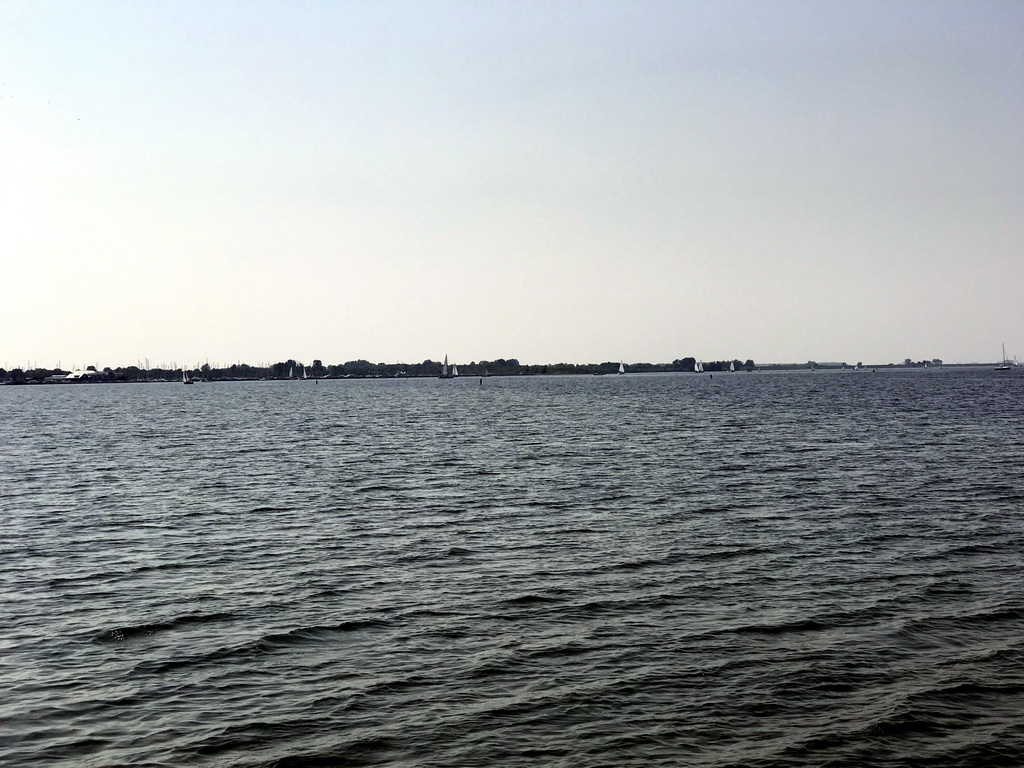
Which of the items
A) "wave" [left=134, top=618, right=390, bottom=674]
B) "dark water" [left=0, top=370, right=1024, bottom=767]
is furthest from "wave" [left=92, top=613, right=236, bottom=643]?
"wave" [left=134, top=618, right=390, bottom=674]

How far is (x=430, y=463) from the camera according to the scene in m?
61.0

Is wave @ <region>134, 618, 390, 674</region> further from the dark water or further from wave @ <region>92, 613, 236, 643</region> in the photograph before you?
wave @ <region>92, 613, 236, 643</region>

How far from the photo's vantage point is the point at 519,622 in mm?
22047

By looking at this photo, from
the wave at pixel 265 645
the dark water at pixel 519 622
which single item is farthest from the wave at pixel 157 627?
the wave at pixel 265 645

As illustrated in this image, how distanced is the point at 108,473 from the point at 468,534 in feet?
108

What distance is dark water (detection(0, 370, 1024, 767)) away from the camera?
15609 millimetres

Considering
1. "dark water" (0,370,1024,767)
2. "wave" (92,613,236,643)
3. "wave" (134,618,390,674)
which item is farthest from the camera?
"wave" (92,613,236,643)

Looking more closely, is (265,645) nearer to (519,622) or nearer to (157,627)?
(157,627)

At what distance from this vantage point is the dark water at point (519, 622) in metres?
15.6

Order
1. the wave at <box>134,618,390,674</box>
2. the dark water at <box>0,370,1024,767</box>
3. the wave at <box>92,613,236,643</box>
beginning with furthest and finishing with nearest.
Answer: the wave at <box>92,613,236,643</box>
the wave at <box>134,618,390,674</box>
the dark water at <box>0,370,1024,767</box>

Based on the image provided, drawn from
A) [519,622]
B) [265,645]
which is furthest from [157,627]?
[519,622]

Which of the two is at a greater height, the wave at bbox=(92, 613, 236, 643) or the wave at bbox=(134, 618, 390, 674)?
the wave at bbox=(92, 613, 236, 643)

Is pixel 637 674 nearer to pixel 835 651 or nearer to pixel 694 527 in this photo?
pixel 835 651

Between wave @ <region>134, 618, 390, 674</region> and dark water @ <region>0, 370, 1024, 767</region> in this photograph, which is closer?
dark water @ <region>0, 370, 1024, 767</region>
